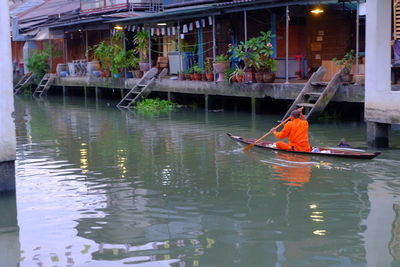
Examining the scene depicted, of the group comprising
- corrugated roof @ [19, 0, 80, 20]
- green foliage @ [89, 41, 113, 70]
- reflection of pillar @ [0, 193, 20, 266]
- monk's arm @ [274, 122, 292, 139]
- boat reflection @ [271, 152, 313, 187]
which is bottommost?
reflection of pillar @ [0, 193, 20, 266]

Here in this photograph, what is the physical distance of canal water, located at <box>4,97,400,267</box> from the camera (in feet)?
24.0

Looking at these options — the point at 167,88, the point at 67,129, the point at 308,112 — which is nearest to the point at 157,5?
the point at 167,88

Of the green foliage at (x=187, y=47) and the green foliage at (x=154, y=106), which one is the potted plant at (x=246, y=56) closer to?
the green foliage at (x=154, y=106)

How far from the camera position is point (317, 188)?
1032 cm

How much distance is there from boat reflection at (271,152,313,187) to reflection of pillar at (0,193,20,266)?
4.41 m

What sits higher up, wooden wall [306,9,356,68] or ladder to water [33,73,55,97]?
wooden wall [306,9,356,68]

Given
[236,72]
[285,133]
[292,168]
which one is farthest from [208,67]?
[292,168]

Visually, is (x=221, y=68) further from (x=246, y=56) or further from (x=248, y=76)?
(x=246, y=56)

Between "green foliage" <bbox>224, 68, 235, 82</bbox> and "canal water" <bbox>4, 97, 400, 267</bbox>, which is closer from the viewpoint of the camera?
"canal water" <bbox>4, 97, 400, 267</bbox>

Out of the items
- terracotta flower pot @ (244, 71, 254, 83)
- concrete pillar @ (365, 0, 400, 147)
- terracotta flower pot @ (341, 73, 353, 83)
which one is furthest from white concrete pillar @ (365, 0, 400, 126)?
terracotta flower pot @ (244, 71, 254, 83)

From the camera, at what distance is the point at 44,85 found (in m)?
35.2

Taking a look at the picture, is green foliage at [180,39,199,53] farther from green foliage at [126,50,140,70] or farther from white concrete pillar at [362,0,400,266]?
white concrete pillar at [362,0,400,266]

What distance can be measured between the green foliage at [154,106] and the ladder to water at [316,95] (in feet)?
23.4

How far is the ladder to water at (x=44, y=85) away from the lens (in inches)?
1368
